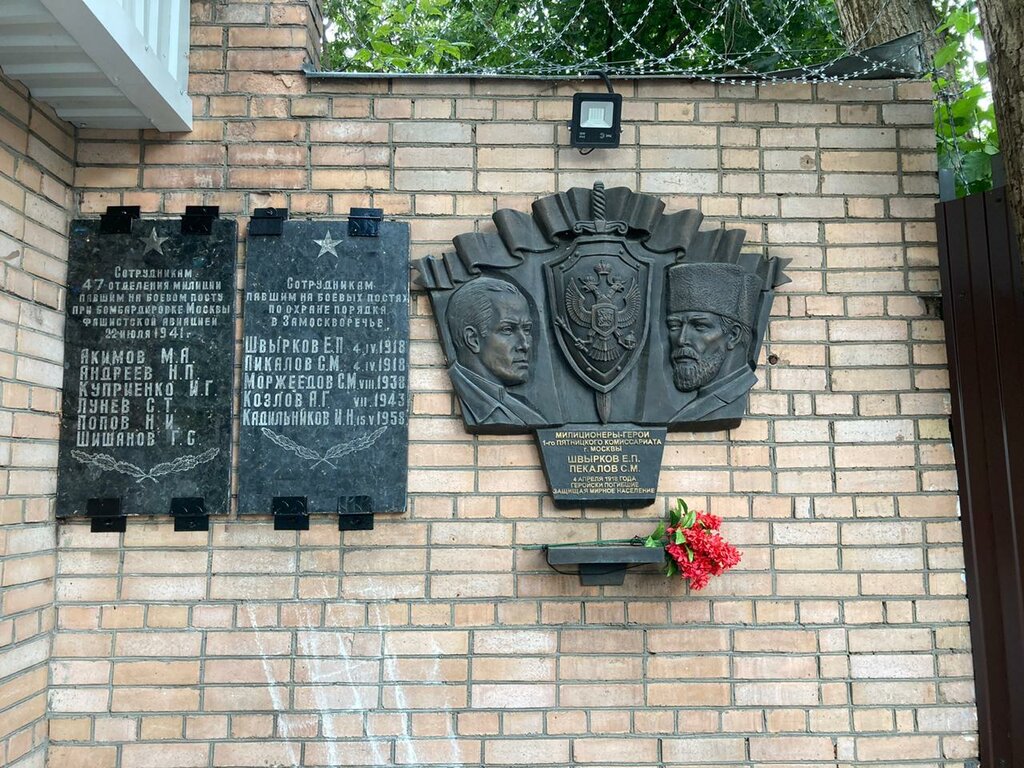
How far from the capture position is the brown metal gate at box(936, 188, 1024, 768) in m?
2.68

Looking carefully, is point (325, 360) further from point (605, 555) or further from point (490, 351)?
point (605, 555)

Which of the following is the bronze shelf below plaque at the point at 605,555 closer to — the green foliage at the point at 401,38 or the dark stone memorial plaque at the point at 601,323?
the dark stone memorial plaque at the point at 601,323

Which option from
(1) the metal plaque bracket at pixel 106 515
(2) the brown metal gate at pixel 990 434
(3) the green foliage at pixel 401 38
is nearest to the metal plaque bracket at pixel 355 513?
(1) the metal plaque bracket at pixel 106 515

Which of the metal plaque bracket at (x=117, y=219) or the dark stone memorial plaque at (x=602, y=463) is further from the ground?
the metal plaque bracket at (x=117, y=219)

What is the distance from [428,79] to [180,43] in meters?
0.87

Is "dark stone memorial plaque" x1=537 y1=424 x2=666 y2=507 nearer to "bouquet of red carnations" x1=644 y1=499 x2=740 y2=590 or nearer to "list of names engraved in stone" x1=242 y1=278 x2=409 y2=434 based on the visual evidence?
"bouquet of red carnations" x1=644 y1=499 x2=740 y2=590

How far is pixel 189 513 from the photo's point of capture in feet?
8.96

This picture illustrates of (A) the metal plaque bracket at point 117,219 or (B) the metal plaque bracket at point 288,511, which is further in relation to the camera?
(A) the metal plaque bracket at point 117,219

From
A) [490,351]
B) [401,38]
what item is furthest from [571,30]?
[490,351]

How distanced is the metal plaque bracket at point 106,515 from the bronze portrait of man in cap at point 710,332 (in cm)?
188

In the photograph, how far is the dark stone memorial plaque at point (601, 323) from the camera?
9.07ft

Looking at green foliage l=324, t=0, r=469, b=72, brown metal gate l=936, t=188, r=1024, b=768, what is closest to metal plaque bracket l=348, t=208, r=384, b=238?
brown metal gate l=936, t=188, r=1024, b=768

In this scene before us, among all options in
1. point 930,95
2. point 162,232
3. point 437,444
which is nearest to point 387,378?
point 437,444

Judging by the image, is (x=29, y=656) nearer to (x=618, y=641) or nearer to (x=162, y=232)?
(x=162, y=232)
